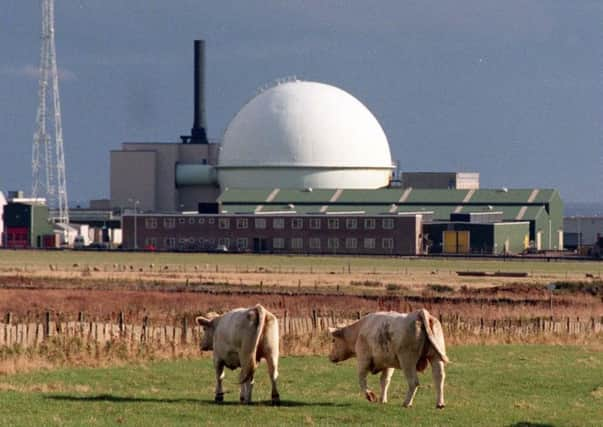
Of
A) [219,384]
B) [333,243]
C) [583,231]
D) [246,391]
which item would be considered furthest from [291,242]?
[246,391]

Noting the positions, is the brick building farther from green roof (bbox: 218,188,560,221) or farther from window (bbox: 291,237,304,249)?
green roof (bbox: 218,188,560,221)

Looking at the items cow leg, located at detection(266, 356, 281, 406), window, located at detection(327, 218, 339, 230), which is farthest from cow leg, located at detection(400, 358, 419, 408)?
window, located at detection(327, 218, 339, 230)

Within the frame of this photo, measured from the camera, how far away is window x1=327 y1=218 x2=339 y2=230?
108 meters

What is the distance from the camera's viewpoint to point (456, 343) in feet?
114

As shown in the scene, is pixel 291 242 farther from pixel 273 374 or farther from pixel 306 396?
pixel 273 374

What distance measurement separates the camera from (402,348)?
22.2 m

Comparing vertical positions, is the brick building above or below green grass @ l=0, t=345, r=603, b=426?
above

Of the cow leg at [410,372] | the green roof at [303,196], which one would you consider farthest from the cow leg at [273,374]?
the green roof at [303,196]

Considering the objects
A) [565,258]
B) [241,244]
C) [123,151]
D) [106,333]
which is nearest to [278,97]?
[123,151]

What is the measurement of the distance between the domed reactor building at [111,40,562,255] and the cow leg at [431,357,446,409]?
3304 inches

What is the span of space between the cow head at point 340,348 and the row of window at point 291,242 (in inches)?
3291

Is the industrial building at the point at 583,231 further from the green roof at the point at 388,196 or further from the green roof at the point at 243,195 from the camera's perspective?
the green roof at the point at 243,195

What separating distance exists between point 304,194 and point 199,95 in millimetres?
27490

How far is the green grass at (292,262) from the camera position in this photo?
84.9 metres
